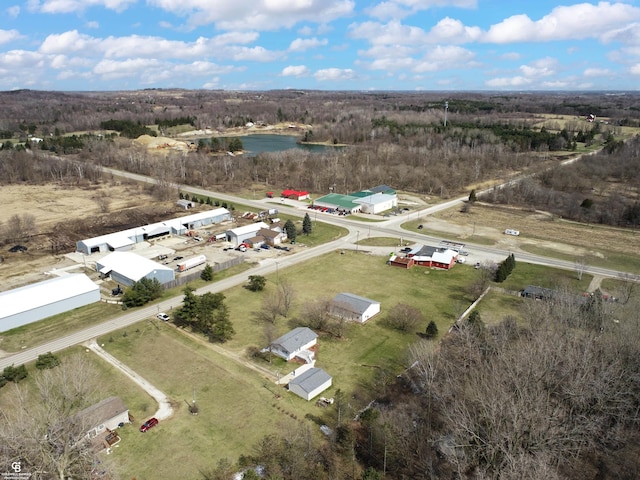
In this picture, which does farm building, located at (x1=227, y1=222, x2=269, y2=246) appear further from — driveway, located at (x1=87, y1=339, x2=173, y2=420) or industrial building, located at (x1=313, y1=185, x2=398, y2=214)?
driveway, located at (x1=87, y1=339, x2=173, y2=420)

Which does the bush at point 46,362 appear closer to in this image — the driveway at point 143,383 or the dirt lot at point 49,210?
the driveway at point 143,383

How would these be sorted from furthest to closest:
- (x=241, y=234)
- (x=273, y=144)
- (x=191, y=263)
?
(x=273, y=144) < (x=241, y=234) < (x=191, y=263)

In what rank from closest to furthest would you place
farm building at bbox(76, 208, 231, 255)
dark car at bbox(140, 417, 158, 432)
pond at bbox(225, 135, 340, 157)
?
dark car at bbox(140, 417, 158, 432) < farm building at bbox(76, 208, 231, 255) < pond at bbox(225, 135, 340, 157)

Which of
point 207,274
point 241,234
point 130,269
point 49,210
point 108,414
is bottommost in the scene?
point 108,414

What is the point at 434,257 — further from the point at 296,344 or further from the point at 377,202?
the point at 377,202

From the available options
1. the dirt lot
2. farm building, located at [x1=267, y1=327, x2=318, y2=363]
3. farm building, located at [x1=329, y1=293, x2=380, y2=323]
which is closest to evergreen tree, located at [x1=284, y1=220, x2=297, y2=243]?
farm building, located at [x1=329, y1=293, x2=380, y2=323]

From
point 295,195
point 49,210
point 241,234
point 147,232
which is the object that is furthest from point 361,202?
point 49,210

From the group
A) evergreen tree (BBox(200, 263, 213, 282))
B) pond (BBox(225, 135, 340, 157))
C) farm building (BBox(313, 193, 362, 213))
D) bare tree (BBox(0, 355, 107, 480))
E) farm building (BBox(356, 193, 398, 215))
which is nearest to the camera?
bare tree (BBox(0, 355, 107, 480))

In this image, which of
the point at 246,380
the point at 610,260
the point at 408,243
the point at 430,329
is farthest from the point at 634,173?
the point at 246,380
